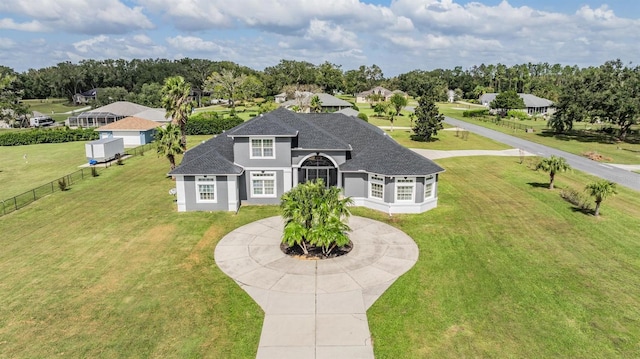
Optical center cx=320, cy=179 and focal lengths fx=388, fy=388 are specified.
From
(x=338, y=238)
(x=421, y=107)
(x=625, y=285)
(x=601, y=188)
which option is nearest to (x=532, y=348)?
(x=625, y=285)

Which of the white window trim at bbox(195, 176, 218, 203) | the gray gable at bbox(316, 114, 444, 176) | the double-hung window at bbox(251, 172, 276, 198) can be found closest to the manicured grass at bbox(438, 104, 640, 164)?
the gray gable at bbox(316, 114, 444, 176)

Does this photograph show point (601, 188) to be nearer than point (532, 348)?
No

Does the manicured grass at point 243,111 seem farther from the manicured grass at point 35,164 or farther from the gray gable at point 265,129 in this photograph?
the gray gable at point 265,129

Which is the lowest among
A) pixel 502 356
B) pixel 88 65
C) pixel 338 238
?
pixel 502 356

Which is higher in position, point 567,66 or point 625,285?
point 567,66

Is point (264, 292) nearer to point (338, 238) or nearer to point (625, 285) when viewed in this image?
point (338, 238)

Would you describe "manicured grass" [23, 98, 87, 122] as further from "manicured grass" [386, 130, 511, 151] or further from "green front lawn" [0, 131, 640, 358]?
"green front lawn" [0, 131, 640, 358]

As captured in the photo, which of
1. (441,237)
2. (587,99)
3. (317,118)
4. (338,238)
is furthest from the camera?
(587,99)
